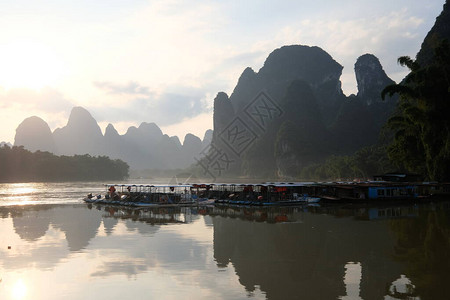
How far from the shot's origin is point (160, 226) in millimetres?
27656

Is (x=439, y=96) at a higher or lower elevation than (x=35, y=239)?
higher

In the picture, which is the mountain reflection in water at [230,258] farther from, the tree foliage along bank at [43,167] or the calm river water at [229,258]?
the tree foliage along bank at [43,167]

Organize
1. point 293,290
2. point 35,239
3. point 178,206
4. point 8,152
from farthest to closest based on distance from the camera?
point 8,152, point 178,206, point 35,239, point 293,290

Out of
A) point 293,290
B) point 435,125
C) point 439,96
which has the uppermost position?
point 439,96

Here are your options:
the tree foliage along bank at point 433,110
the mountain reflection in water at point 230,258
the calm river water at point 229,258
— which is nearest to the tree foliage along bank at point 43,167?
the mountain reflection in water at point 230,258

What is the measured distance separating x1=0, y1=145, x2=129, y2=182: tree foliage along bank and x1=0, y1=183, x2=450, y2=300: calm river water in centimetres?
11873

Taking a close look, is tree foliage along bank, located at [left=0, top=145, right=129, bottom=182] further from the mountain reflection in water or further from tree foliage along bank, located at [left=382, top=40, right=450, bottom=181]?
tree foliage along bank, located at [left=382, top=40, right=450, bottom=181]

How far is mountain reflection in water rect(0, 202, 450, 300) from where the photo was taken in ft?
42.3

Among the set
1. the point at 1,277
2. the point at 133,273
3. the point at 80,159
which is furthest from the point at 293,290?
the point at 80,159

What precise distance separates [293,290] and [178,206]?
97.1ft

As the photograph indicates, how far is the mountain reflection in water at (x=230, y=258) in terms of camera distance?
1290 cm

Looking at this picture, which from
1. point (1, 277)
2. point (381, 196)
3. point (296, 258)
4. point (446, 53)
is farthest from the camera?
point (446, 53)

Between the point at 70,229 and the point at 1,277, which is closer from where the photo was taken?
the point at 1,277

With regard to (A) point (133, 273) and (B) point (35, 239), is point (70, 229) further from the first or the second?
(A) point (133, 273)
